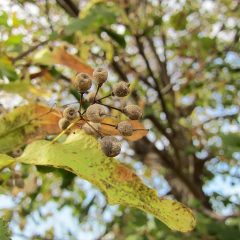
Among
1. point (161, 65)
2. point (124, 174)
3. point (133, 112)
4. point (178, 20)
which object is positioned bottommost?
point (124, 174)

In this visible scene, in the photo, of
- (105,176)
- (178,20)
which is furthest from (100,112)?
(178,20)

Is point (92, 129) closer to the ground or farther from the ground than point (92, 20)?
closer to the ground

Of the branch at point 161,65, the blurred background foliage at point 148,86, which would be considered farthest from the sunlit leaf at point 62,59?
the branch at point 161,65

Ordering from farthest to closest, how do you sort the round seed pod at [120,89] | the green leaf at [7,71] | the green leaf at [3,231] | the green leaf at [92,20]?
the green leaf at [92,20]
the green leaf at [7,71]
the round seed pod at [120,89]
the green leaf at [3,231]

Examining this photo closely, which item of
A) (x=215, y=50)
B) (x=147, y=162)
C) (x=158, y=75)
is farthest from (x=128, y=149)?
(x=215, y=50)

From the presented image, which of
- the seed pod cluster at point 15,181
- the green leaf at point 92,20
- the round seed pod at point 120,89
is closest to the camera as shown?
the round seed pod at point 120,89

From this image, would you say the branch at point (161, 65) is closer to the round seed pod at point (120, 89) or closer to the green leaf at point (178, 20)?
the green leaf at point (178, 20)

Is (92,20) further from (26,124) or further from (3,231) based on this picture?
(3,231)

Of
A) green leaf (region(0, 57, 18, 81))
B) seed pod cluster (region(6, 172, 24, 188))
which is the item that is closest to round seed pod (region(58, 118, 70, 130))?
green leaf (region(0, 57, 18, 81))
